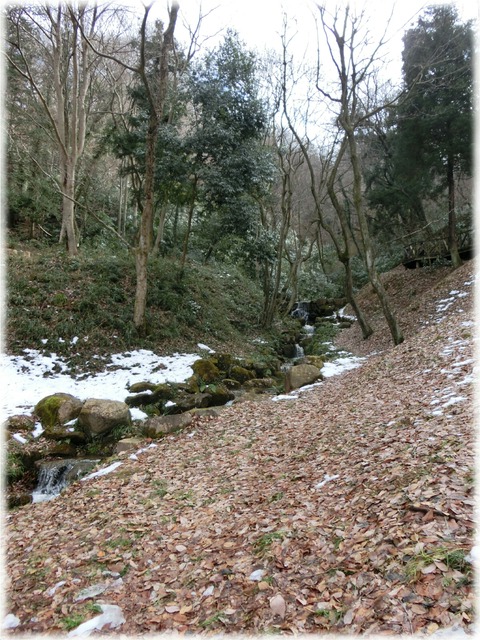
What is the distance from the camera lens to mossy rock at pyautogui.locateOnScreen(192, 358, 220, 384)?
10961 millimetres

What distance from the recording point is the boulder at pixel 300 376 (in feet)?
35.4

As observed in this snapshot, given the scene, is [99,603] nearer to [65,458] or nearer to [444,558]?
[444,558]

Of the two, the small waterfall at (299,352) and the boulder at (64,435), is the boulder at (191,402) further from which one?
the small waterfall at (299,352)

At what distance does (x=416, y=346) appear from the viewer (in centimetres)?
964

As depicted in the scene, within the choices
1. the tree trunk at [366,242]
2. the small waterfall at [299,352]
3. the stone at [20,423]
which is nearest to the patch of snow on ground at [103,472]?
the stone at [20,423]

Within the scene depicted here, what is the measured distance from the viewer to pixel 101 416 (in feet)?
26.2

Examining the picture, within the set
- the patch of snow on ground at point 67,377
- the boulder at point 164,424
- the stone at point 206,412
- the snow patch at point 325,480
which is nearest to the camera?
the snow patch at point 325,480

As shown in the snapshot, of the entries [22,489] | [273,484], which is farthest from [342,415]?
[22,489]

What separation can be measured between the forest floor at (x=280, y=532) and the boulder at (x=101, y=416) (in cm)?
145

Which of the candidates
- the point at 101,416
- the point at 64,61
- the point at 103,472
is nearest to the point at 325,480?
the point at 103,472

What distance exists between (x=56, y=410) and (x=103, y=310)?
476 centimetres

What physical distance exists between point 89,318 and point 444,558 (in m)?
11.3

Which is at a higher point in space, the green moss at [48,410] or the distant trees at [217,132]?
the distant trees at [217,132]

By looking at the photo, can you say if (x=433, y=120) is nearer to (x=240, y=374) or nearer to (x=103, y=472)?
(x=240, y=374)
